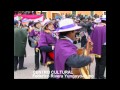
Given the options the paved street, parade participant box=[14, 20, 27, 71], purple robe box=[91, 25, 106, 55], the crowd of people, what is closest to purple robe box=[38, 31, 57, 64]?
the crowd of people

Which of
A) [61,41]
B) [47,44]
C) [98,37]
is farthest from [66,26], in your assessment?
[98,37]

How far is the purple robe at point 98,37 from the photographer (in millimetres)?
6750

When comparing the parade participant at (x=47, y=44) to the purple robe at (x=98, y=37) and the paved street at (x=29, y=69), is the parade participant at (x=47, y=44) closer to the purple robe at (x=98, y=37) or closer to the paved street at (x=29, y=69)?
the paved street at (x=29, y=69)

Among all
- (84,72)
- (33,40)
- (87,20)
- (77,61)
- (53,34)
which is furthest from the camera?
(87,20)

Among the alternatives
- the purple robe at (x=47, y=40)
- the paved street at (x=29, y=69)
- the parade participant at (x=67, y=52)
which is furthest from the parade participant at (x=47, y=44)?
the parade participant at (x=67, y=52)

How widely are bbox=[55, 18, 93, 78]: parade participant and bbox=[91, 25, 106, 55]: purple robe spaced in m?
2.11

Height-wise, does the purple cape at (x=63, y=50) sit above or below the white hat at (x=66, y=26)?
below

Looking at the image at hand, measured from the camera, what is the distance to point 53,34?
19.4ft

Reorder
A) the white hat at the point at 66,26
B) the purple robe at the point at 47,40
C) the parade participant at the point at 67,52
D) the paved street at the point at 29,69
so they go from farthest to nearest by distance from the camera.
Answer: the paved street at the point at 29,69
the purple robe at the point at 47,40
the white hat at the point at 66,26
the parade participant at the point at 67,52

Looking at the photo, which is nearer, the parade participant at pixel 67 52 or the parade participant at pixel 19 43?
the parade participant at pixel 67 52

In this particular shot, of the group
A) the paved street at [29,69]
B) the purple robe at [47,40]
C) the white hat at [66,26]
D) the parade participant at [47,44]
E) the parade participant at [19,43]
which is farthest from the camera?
the parade participant at [19,43]

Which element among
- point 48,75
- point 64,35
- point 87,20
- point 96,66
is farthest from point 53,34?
point 87,20

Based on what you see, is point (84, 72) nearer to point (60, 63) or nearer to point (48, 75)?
point (60, 63)
